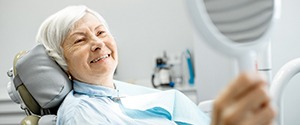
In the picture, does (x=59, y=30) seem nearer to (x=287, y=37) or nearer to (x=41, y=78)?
(x=41, y=78)

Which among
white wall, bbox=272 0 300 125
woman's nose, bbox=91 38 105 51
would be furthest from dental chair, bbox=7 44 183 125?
white wall, bbox=272 0 300 125

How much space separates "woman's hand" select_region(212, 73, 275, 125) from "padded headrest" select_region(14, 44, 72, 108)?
1.22 m

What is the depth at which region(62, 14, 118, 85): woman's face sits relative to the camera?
1.73m

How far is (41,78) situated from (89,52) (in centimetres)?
23

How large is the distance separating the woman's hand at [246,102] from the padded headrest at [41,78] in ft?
4.01

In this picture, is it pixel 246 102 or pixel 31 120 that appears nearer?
pixel 246 102

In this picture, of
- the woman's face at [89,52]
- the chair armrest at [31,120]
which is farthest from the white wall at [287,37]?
the chair armrest at [31,120]

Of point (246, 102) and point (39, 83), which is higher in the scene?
point (246, 102)

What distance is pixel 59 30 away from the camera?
1.75m

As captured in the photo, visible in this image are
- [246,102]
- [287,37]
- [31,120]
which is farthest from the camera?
[287,37]

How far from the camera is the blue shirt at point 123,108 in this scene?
1.56 m

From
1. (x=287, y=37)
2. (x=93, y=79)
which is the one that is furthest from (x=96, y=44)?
(x=287, y=37)

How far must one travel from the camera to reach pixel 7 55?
3.61 m

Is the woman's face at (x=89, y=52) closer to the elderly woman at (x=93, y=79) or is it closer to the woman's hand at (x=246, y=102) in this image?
the elderly woman at (x=93, y=79)
